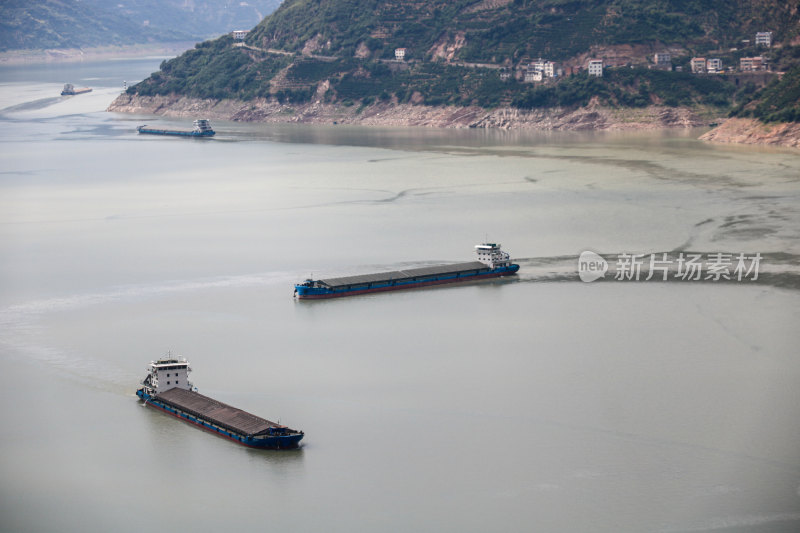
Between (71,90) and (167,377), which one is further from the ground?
(71,90)

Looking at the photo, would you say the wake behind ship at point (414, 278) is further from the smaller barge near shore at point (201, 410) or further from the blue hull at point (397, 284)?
the smaller barge near shore at point (201, 410)

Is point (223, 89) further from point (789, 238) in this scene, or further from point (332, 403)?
point (332, 403)

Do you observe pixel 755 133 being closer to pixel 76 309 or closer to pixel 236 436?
pixel 76 309

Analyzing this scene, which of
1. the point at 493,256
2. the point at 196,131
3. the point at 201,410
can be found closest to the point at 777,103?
the point at 493,256

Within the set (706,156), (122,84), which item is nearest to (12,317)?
(706,156)

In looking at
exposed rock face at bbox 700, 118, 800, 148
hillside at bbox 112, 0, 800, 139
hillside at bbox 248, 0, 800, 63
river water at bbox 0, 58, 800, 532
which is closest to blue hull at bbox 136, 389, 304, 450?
river water at bbox 0, 58, 800, 532
